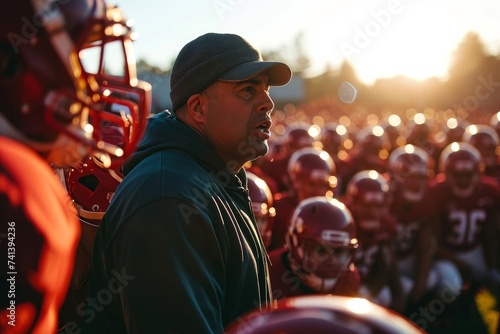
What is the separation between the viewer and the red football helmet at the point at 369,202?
19.9 ft

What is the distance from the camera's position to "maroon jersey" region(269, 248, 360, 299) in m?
3.83

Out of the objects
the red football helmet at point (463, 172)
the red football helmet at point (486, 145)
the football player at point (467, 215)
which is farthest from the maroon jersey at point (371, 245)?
the red football helmet at point (486, 145)

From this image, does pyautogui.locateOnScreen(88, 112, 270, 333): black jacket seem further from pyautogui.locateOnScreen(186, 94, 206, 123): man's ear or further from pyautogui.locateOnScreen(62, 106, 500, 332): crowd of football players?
pyautogui.locateOnScreen(62, 106, 500, 332): crowd of football players

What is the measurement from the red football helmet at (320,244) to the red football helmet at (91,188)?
5.08ft

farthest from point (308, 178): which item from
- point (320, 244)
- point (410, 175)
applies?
point (320, 244)

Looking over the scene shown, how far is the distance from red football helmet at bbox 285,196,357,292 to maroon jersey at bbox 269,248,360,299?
0.04m

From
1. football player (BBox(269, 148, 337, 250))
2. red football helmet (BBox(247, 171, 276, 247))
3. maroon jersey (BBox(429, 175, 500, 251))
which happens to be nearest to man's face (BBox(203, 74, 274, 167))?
red football helmet (BBox(247, 171, 276, 247))

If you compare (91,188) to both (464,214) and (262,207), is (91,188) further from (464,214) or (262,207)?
(464,214)

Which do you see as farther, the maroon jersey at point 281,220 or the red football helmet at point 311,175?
the red football helmet at point 311,175

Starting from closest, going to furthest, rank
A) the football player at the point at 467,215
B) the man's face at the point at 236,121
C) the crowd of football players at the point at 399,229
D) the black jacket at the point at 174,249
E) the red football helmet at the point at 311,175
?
the black jacket at the point at 174,249 < the man's face at the point at 236,121 < the crowd of football players at the point at 399,229 < the red football helmet at the point at 311,175 < the football player at the point at 467,215

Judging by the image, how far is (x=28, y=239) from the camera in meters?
1.17

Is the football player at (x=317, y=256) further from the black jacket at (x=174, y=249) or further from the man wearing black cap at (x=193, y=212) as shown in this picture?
the black jacket at (x=174, y=249)

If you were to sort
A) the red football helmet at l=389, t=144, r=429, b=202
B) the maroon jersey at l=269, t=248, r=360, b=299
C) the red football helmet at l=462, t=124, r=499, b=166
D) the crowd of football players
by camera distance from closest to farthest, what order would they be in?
the maroon jersey at l=269, t=248, r=360, b=299, the crowd of football players, the red football helmet at l=389, t=144, r=429, b=202, the red football helmet at l=462, t=124, r=499, b=166

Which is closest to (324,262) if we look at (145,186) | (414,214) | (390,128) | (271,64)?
(271,64)
